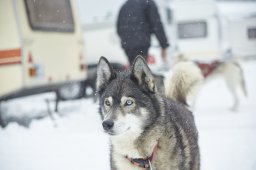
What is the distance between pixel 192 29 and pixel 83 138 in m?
12.1

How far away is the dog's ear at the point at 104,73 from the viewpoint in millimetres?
3167

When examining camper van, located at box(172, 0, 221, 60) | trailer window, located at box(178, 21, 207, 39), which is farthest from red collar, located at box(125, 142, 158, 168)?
trailer window, located at box(178, 21, 207, 39)

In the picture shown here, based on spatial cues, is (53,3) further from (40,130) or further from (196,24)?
(196,24)

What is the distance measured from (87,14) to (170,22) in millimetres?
6009

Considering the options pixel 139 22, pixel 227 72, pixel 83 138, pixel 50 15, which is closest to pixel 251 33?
pixel 227 72

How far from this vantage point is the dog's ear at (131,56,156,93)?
3004 millimetres

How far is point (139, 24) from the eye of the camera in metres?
5.73

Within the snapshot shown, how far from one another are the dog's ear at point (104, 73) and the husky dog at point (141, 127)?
0.08 m

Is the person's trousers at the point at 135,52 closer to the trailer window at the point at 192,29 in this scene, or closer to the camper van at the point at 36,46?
the camper van at the point at 36,46

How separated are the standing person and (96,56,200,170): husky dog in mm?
2642

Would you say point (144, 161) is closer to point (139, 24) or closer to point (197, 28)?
point (139, 24)

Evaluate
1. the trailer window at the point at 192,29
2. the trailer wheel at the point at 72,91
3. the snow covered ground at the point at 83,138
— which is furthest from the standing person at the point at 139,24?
the trailer window at the point at 192,29

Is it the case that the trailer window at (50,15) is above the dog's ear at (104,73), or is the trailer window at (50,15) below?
above

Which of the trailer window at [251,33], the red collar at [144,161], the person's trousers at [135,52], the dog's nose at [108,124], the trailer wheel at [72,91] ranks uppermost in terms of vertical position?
the person's trousers at [135,52]
